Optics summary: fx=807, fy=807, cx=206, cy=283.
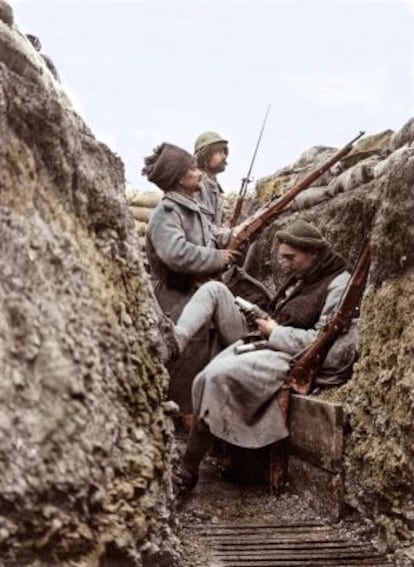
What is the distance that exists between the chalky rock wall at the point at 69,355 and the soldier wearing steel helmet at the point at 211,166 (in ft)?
11.9

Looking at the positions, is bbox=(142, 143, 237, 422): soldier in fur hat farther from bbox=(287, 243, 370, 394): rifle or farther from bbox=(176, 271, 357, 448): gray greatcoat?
bbox=(287, 243, 370, 394): rifle

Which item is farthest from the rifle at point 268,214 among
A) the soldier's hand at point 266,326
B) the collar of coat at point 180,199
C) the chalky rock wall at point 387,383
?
the chalky rock wall at point 387,383

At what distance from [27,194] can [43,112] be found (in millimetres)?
414

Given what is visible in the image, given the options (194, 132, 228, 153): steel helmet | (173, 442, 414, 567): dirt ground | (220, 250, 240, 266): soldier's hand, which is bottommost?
(173, 442, 414, 567): dirt ground

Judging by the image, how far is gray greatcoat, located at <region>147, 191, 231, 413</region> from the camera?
591cm

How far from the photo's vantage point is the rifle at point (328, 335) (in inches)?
173

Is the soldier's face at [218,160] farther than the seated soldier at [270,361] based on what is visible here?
Yes

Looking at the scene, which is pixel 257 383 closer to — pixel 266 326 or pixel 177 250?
pixel 266 326

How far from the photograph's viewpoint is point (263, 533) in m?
3.89

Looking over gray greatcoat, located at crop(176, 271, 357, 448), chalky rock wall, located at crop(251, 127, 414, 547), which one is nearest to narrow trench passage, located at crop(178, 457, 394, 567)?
chalky rock wall, located at crop(251, 127, 414, 547)

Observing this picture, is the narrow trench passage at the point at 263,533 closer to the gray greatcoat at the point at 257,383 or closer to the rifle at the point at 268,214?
the gray greatcoat at the point at 257,383

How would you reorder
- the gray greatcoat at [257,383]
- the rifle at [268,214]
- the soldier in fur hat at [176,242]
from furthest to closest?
the rifle at [268,214], the soldier in fur hat at [176,242], the gray greatcoat at [257,383]

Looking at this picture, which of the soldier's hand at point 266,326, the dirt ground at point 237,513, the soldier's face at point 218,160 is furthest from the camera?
the soldier's face at point 218,160

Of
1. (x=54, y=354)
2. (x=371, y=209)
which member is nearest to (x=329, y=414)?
(x=54, y=354)
